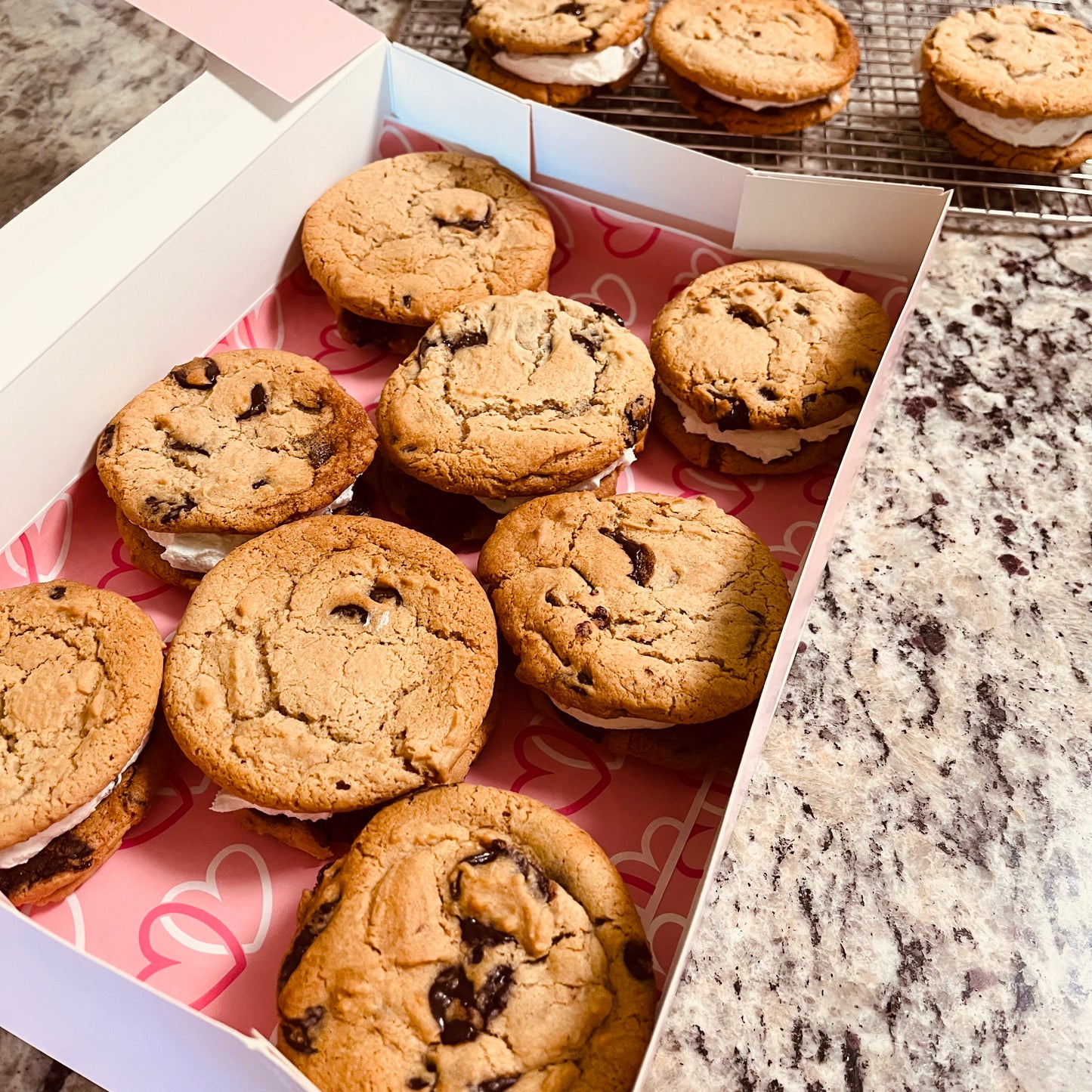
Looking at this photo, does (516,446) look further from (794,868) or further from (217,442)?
(794,868)

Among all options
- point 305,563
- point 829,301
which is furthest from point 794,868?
point 829,301

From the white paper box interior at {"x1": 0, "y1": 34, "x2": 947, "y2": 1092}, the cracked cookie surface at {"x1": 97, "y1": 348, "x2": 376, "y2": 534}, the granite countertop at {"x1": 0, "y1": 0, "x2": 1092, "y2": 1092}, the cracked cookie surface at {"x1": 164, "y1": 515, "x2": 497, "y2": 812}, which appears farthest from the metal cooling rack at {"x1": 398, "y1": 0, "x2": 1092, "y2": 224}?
the cracked cookie surface at {"x1": 164, "y1": 515, "x2": 497, "y2": 812}

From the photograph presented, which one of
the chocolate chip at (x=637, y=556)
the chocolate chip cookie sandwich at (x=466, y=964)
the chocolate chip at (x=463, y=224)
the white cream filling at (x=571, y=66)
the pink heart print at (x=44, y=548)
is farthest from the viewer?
the white cream filling at (x=571, y=66)

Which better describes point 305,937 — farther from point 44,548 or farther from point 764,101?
point 764,101

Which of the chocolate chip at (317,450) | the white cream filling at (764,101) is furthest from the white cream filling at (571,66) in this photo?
the chocolate chip at (317,450)

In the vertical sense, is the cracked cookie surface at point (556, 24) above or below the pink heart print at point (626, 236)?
above

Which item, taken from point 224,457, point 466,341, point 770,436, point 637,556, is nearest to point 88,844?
point 224,457

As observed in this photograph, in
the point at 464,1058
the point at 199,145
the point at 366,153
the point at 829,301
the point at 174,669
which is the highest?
the point at 199,145

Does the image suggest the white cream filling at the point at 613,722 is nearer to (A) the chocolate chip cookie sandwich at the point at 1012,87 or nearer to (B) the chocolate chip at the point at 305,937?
(B) the chocolate chip at the point at 305,937
